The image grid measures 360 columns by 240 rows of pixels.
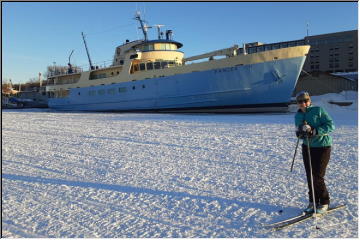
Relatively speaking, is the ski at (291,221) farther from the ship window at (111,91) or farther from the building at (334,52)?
the building at (334,52)

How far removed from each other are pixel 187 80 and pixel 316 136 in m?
15.2

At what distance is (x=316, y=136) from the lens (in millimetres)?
3020

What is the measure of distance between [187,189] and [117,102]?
1888 cm

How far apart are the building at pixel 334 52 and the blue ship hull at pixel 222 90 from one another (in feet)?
179

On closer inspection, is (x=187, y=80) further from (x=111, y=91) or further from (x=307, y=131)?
(x=307, y=131)

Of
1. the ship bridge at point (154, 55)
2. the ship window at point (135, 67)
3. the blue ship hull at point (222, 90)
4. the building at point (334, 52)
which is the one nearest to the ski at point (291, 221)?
the blue ship hull at point (222, 90)

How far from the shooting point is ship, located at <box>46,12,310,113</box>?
1609 cm

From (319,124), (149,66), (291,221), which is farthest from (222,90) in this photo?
(291,221)

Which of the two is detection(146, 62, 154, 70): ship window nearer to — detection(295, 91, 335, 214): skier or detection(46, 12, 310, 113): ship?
detection(46, 12, 310, 113): ship

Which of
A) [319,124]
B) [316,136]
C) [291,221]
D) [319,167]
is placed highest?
[319,124]

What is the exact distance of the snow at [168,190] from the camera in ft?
9.80

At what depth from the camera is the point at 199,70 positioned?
17.5 metres

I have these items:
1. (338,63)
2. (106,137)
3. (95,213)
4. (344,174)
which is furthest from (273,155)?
(338,63)

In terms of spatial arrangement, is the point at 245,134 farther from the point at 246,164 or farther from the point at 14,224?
the point at 14,224
